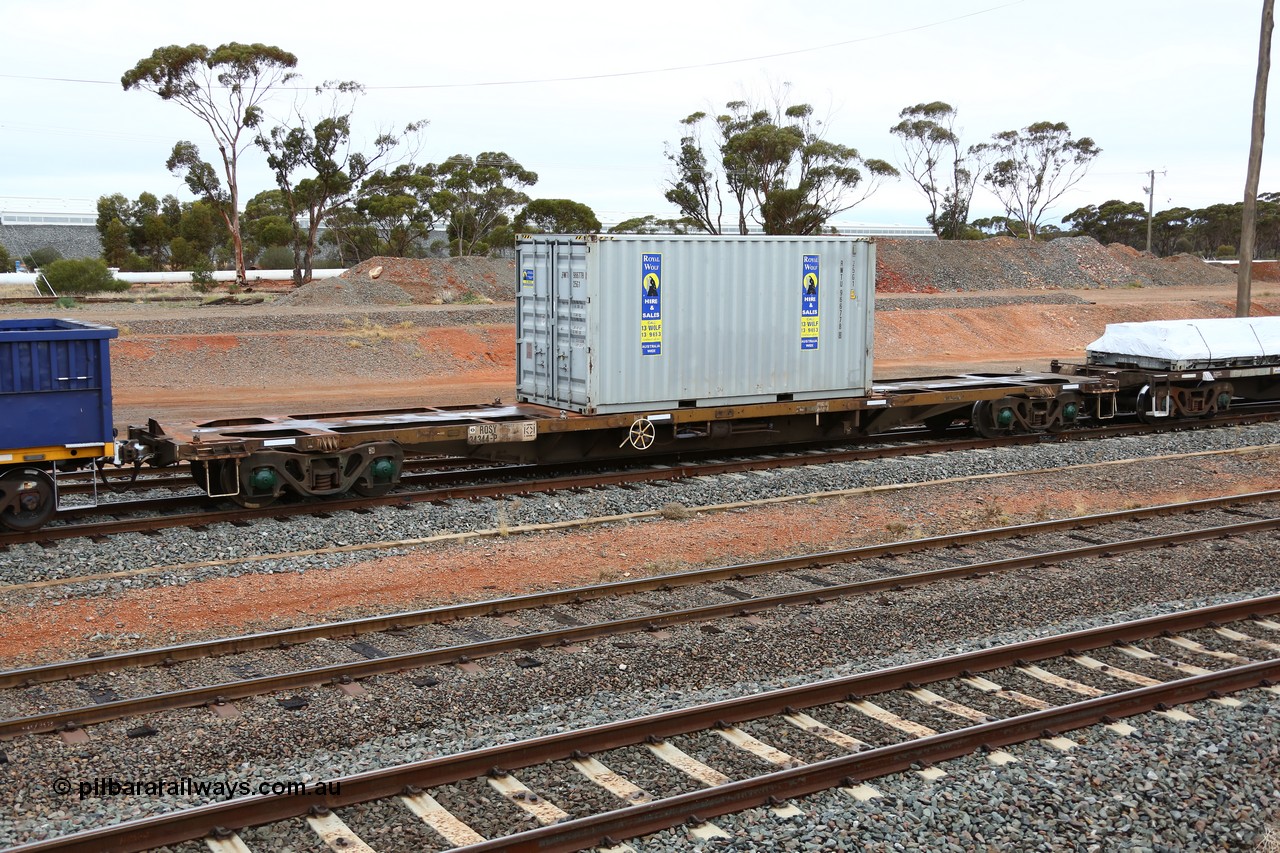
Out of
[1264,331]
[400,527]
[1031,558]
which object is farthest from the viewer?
[1264,331]

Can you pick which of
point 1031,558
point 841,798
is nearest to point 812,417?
point 1031,558

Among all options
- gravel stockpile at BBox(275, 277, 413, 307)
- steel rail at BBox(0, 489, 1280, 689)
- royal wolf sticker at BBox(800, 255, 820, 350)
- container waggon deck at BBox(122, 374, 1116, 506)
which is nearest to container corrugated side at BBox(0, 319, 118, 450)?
container waggon deck at BBox(122, 374, 1116, 506)

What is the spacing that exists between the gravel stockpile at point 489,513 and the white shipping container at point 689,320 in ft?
4.61

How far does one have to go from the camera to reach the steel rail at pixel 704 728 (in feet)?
19.7

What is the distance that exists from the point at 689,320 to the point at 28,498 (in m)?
8.49

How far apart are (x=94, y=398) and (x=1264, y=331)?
2069 centimetres

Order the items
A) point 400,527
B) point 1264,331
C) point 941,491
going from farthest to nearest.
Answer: point 1264,331 → point 941,491 → point 400,527

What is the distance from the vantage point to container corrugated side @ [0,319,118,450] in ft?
39.3

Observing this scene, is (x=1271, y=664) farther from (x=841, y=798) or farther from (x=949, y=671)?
(x=841, y=798)

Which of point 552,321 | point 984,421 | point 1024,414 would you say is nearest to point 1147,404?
point 1024,414

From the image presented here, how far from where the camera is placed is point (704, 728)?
24.8ft

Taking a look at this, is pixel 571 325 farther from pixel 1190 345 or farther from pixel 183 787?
pixel 1190 345

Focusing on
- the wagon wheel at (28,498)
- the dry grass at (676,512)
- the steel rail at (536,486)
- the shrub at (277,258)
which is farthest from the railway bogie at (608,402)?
the shrub at (277,258)

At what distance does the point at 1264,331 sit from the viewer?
22.9 metres
